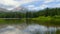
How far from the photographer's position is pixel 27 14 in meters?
28.0

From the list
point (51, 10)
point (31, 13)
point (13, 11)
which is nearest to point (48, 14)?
point (51, 10)

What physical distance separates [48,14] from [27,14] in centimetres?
456

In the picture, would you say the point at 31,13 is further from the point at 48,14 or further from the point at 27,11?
the point at 48,14

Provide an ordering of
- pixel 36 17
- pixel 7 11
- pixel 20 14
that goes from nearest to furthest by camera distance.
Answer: pixel 36 17, pixel 20 14, pixel 7 11

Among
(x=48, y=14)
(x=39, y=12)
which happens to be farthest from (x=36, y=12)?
(x=48, y=14)

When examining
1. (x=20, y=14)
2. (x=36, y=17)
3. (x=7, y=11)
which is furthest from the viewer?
(x=7, y=11)

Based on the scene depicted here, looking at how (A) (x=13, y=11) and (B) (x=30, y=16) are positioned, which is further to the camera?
(A) (x=13, y=11)

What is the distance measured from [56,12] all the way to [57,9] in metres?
0.68

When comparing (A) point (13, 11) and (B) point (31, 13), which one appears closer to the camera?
(B) point (31, 13)

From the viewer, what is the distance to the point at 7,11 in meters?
30.7

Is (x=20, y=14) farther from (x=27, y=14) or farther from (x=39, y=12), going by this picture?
(x=39, y=12)

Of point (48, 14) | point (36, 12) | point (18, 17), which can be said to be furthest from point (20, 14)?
point (48, 14)

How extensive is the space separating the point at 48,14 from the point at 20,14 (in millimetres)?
6146

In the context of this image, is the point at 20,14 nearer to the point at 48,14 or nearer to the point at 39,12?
the point at 39,12
